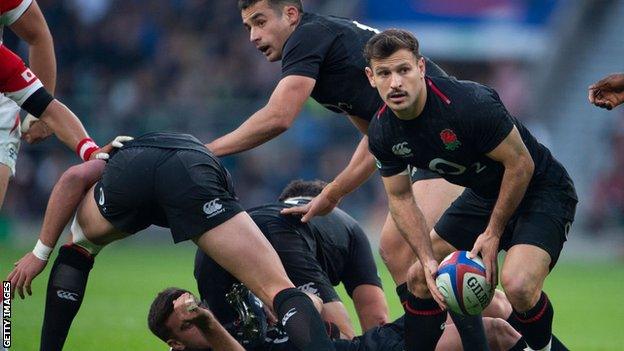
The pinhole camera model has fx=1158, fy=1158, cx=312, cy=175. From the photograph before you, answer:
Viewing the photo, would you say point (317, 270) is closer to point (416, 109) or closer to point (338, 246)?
point (338, 246)

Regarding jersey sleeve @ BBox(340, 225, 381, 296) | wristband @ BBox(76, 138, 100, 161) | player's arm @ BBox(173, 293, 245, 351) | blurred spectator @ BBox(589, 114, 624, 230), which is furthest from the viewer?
blurred spectator @ BBox(589, 114, 624, 230)

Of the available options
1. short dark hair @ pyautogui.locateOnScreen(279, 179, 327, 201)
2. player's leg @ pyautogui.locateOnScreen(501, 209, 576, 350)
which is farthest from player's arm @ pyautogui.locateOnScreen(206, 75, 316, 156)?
player's leg @ pyautogui.locateOnScreen(501, 209, 576, 350)

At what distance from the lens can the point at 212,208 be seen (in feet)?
20.4

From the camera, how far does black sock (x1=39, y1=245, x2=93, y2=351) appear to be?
6.67 m

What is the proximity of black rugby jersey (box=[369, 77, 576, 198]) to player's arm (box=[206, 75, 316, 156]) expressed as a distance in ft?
2.90

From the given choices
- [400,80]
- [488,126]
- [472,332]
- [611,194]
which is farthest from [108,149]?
[611,194]

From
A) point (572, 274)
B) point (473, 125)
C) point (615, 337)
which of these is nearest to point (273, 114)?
point (473, 125)

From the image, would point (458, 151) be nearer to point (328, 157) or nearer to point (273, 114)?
point (273, 114)

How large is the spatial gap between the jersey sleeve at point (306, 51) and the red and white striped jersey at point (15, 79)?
62.9 inches

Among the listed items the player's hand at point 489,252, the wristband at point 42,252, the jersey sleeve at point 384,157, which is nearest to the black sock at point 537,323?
the player's hand at point 489,252

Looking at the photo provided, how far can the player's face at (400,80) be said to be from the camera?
624 centimetres

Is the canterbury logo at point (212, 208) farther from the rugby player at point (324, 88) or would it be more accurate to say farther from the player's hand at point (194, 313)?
the rugby player at point (324, 88)

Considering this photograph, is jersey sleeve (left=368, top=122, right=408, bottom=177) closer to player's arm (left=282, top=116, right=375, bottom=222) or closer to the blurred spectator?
player's arm (left=282, top=116, right=375, bottom=222)

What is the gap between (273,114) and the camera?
7281 millimetres
